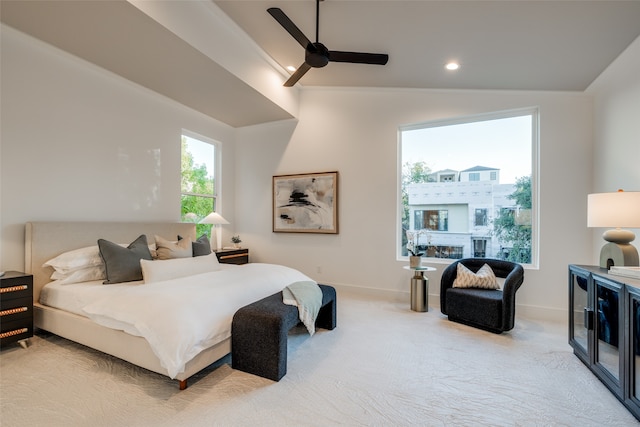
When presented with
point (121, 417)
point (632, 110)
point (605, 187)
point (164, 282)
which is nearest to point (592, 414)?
point (605, 187)

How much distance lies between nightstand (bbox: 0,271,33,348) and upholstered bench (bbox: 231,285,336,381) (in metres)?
2.04

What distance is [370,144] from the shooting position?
4613 mm

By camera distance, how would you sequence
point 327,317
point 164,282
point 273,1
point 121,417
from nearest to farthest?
point 121,417, point 164,282, point 273,1, point 327,317

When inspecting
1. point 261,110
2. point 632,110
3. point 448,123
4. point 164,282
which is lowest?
point 164,282

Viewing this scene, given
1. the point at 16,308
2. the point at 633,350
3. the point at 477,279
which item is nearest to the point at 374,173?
the point at 477,279

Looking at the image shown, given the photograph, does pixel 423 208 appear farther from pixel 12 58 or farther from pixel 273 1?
pixel 12 58

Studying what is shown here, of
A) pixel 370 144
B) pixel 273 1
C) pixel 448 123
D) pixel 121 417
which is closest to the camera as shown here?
pixel 121 417

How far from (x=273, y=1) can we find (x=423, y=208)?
3.28 metres

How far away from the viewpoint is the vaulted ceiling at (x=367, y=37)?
8.13 ft

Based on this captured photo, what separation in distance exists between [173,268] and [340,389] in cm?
194

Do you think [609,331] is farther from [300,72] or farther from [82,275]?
[82,275]

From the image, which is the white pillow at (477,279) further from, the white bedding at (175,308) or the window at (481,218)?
the white bedding at (175,308)

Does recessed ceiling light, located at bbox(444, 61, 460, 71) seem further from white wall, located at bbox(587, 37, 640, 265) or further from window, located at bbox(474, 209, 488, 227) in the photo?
window, located at bbox(474, 209, 488, 227)

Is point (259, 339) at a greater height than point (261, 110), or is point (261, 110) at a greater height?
point (261, 110)
